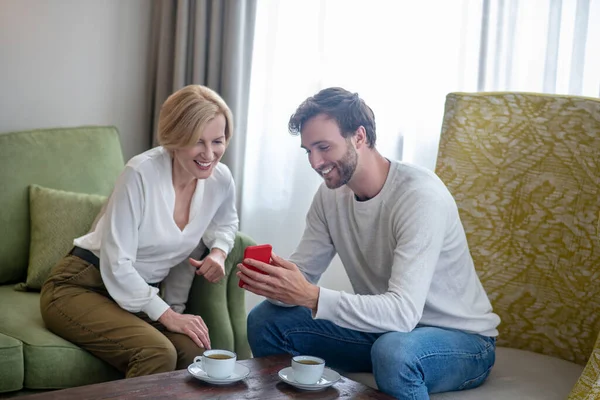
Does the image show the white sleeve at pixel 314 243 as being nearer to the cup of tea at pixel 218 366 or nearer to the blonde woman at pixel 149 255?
the blonde woman at pixel 149 255

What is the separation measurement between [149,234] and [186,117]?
366mm

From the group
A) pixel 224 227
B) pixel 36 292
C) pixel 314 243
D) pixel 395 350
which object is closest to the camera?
pixel 395 350

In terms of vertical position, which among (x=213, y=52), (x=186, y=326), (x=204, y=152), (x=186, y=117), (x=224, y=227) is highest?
(x=213, y=52)

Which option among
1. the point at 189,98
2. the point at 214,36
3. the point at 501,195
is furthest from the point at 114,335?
the point at 214,36

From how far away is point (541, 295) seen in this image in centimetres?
231

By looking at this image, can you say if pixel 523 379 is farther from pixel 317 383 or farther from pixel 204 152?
pixel 204 152

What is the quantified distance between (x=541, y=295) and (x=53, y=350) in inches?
56.5

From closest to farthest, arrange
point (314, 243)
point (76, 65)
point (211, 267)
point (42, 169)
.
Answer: point (314, 243)
point (211, 267)
point (42, 169)
point (76, 65)

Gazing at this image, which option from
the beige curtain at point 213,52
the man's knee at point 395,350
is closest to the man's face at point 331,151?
the man's knee at point 395,350

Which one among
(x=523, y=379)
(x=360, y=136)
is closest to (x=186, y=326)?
(x=360, y=136)

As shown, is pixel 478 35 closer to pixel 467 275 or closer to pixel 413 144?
pixel 413 144

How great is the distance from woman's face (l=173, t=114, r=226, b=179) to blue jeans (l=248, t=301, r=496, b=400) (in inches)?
17.7

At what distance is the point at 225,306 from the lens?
2555 millimetres

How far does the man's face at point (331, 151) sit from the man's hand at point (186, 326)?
1.97 ft
